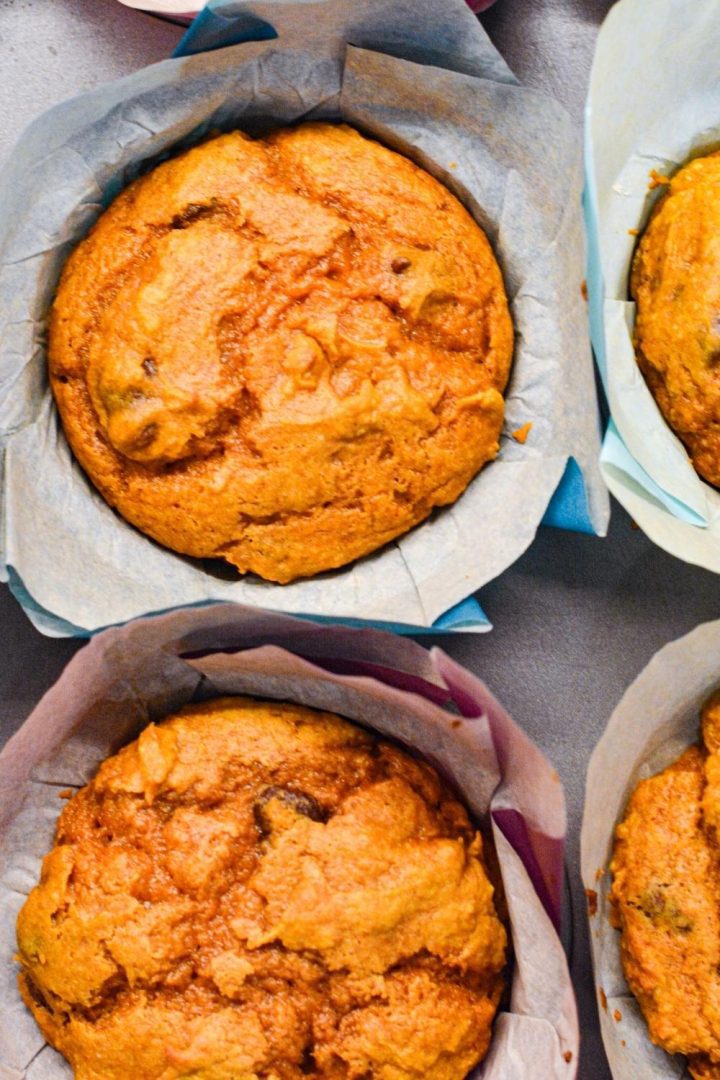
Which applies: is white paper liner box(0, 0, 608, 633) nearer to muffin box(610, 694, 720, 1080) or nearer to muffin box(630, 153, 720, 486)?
muffin box(630, 153, 720, 486)

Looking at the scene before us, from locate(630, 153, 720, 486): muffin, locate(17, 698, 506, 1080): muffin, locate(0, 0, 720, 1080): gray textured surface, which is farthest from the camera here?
locate(0, 0, 720, 1080): gray textured surface

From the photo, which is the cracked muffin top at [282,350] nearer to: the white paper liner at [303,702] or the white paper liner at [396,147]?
the white paper liner at [396,147]

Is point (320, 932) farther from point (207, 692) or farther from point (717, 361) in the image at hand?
point (717, 361)

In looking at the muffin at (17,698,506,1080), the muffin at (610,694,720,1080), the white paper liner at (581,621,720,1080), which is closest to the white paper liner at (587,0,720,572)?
the white paper liner at (581,621,720,1080)

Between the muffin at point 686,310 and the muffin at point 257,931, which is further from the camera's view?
the muffin at point 686,310

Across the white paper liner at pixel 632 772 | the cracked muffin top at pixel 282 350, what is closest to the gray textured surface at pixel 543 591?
the white paper liner at pixel 632 772
